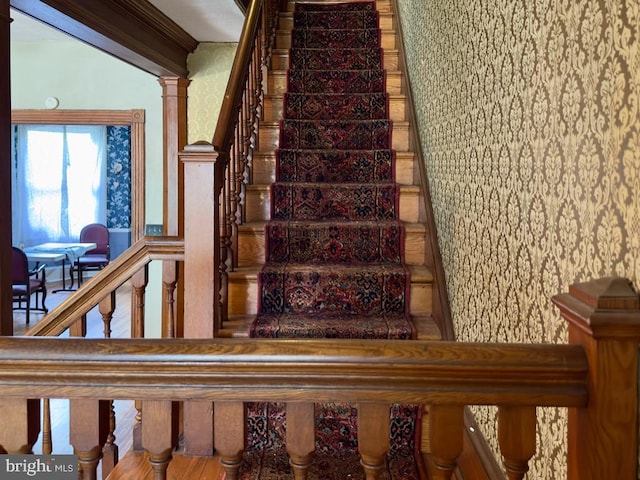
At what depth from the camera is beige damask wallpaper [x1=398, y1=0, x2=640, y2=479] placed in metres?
0.93

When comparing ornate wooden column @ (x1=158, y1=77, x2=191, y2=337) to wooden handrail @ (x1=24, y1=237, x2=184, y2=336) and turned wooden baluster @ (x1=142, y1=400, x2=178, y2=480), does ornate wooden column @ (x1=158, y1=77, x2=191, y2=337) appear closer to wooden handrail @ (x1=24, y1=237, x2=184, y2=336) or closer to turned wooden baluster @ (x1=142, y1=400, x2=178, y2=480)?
wooden handrail @ (x1=24, y1=237, x2=184, y2=336)

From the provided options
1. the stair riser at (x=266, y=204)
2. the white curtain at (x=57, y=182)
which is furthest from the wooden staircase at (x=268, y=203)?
the white curtain at (x=57, y=182)

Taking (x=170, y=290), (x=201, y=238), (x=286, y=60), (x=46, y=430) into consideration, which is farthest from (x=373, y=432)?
(x=286, y=60)

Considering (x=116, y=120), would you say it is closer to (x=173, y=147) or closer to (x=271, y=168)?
(x=173, y=147)

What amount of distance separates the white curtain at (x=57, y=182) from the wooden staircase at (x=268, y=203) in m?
6.00

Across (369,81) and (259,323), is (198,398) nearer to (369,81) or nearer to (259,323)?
(259,323)

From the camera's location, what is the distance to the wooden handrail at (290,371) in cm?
87

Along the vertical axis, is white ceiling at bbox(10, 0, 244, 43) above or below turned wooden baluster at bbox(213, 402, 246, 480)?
above

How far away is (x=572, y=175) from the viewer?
3.60 ft

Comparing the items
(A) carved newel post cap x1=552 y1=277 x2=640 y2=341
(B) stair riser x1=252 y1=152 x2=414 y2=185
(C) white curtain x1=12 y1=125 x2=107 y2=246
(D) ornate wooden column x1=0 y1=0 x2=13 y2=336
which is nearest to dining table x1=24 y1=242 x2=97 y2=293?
(C) white curtain x1=12 y1=125 x2=107 y2=246

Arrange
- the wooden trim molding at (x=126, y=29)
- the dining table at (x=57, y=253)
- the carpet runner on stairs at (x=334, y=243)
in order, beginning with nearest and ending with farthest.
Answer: the carpet runner on stairs at (x=334, y=243)
the wooden trim molding at (x=126, y=29)
the dining table at (x=57, y=253)

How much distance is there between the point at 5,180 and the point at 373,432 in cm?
220

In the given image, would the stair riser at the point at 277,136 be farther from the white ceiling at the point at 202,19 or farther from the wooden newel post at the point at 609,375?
the wooden newel post at the point at 609,375

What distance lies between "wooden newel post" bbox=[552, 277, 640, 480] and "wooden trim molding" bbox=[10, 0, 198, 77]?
289 centimetres
